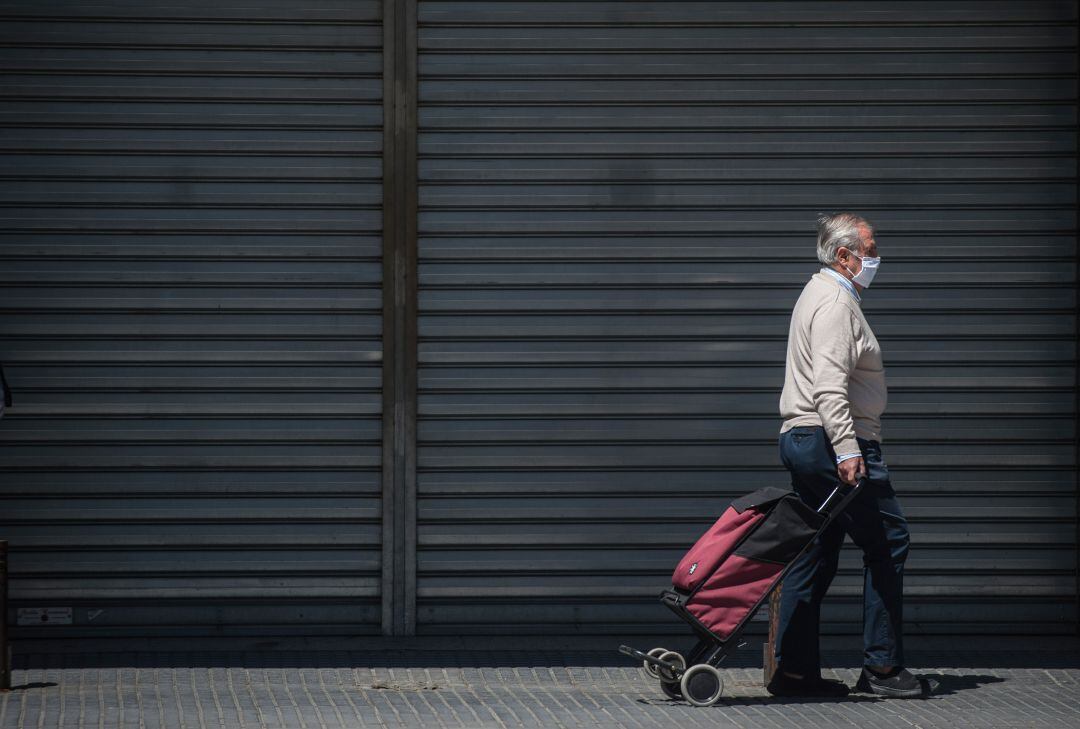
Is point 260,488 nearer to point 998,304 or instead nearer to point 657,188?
point 657,188

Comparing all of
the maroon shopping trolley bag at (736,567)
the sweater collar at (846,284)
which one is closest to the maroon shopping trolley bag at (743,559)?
the maroon shopping trolley bag at (736,567)

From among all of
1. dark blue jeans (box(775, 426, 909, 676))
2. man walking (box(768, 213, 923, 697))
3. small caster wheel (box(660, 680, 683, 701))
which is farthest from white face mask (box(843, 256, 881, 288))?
small caster wheel (box(660, 680, 683, 701))

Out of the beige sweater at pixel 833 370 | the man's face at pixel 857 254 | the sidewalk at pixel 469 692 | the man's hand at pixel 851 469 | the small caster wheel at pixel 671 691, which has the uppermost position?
the man's face at pixel 857 254

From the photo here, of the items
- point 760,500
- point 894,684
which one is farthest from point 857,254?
point 894,684

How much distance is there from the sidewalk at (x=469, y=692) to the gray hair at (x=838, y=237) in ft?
6.42

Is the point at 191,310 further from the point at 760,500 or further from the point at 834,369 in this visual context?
the point at 834,369

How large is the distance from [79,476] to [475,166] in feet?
8.48

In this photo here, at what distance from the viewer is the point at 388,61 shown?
7.90 metres

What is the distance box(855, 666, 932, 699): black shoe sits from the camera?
676 cm

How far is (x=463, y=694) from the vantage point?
22.5ft

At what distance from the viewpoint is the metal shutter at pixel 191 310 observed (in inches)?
310

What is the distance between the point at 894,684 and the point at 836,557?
609 millimetres

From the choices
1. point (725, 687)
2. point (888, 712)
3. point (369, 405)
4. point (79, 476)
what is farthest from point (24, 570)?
point (888, 712)

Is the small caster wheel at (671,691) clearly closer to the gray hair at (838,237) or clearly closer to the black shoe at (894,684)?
the black shoe at (894,684)
